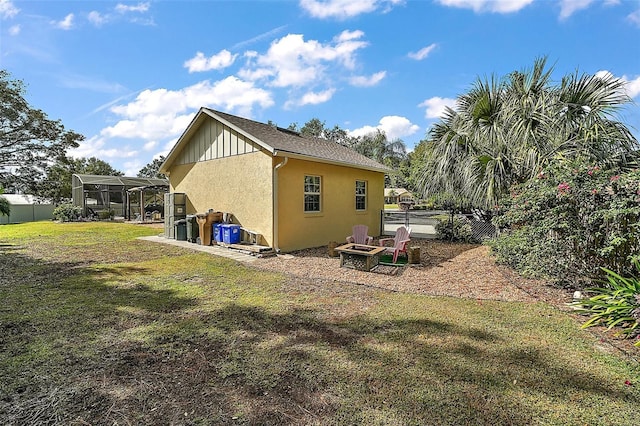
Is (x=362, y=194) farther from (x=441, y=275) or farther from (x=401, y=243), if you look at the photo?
(x=441, y=275)

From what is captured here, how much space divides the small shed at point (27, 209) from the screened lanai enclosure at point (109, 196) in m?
5.57

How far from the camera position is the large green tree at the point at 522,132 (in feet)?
21.4

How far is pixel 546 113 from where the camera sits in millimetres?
7484

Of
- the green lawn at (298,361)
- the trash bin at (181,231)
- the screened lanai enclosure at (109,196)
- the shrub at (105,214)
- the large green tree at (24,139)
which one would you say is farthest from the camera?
the shrub at (105,214)

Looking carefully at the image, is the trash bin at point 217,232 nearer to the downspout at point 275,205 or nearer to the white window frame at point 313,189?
the downspout at point 275,205

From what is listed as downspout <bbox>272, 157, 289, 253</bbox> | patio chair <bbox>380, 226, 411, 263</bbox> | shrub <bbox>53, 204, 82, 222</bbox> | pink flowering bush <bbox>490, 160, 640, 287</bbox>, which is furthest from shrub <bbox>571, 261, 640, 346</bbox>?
shrub <bbox>53, 204, 82, 222</bbox>

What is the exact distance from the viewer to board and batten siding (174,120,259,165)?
10055 millimetres

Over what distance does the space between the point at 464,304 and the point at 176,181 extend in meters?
12.1

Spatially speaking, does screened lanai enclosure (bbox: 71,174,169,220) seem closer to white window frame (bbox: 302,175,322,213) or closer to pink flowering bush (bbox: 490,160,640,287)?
white window frame (bbox: 302,175,322,213)

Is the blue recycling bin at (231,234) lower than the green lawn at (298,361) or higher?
higher

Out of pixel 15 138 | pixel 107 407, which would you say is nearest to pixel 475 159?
pixel 107 407

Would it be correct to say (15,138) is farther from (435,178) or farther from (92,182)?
(435,178)

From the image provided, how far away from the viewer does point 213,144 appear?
1115 centimetres

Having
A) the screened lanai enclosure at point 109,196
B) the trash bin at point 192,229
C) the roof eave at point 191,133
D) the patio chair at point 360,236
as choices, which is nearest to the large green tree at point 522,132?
the patio chair at point 360,236
